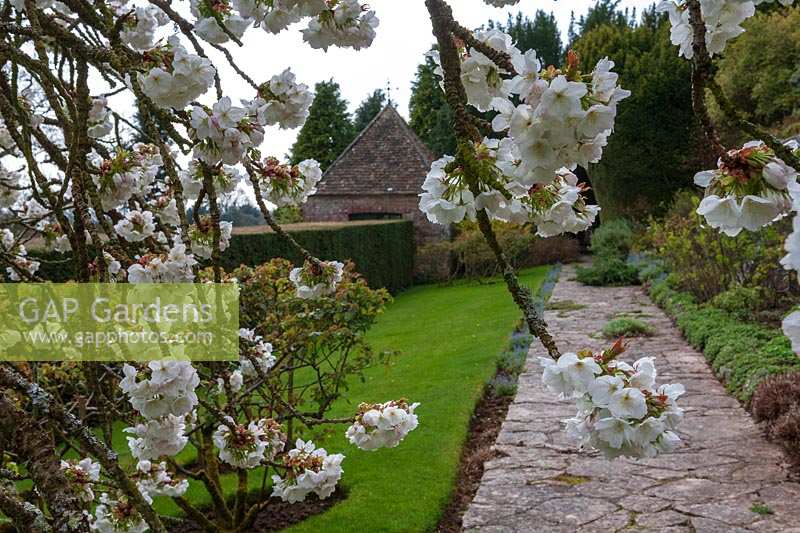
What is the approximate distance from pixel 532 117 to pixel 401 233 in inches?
650

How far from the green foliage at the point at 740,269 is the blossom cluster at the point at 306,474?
19.0 ft

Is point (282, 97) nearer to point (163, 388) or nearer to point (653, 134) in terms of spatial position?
point (163, 388)

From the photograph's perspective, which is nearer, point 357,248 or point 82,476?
point 82,476

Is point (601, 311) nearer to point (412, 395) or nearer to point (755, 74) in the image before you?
point (412, 395)

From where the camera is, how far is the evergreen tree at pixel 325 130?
28.7 m

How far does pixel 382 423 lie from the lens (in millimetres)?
2621

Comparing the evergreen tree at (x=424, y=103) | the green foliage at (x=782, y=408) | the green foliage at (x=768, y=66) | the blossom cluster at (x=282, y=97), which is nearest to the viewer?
the blossom cluster at (x=282, y=97)

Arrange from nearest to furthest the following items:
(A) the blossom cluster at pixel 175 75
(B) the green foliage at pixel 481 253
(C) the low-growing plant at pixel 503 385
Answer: (A) the blossom cluster at pixel 175 75, (C) the low-growing plant at pixel 503 385, (B) the green foliage at pixel 481 253

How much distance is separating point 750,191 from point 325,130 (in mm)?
28669

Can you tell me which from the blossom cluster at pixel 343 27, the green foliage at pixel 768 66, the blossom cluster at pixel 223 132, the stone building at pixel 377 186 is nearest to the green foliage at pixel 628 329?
the blossom cluster at pixel 343 27

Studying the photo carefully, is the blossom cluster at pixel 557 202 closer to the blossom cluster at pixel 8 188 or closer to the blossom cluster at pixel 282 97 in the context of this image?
the blossom cluster at pixel 282 97

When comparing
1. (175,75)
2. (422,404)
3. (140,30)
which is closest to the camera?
(175,75)

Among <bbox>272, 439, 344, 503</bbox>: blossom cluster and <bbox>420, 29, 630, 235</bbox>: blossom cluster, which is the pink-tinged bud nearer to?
<bbox>420, 29, 630, 235</bbox>: blossom cluster

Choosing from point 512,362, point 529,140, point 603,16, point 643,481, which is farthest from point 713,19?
point 603,16
